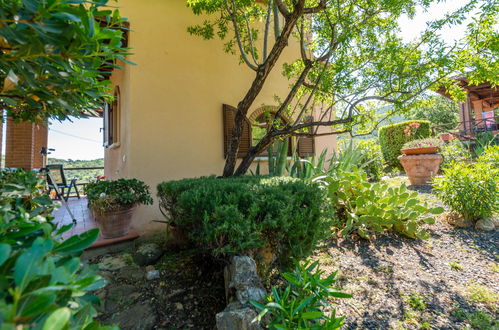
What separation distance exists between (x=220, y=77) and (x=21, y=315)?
166 inches

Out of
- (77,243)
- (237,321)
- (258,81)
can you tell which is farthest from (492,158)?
(77,243)

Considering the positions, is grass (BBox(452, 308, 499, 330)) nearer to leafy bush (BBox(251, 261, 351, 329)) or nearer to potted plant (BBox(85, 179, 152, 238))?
leafy bush (BBox(251, 261, 351, 329))

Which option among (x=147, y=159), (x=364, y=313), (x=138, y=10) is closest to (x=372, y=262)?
(x=364, y=313)

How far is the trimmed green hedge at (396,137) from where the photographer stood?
28.8ft

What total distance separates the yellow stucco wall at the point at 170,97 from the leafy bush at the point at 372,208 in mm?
2065

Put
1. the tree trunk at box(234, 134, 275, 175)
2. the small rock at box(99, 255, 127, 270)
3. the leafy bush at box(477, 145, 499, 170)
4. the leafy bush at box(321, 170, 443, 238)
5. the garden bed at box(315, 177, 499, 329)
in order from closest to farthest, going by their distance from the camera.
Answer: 1. the garden bed at box(315, 177, 499, 329)
2. the small rock at box(99, 255, 127, 270)
3. the leafy bush at box(321, 170, 443, 238)
4. the tree trunk at box(234, 134, 275, 175)
5. the leafy bush at box(477, 145, 499, 170)

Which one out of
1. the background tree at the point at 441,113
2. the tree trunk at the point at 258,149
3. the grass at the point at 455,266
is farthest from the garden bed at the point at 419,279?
the background tree at the point at 441,113

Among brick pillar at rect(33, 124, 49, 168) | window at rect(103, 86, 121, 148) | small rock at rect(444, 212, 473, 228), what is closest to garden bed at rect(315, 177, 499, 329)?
small rock at rect(444, 212, 473, 228)

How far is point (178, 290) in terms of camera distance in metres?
1.86

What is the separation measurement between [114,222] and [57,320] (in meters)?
2.99

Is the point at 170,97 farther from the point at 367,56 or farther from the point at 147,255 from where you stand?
the point at 367,56

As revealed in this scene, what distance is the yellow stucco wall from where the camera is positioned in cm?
346

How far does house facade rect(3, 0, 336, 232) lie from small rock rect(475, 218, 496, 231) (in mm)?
3556

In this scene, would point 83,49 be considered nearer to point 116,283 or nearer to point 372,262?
point 116,283
